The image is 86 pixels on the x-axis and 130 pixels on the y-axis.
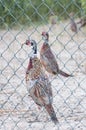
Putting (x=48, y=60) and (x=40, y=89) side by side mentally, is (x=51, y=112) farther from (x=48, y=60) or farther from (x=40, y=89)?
(x=48, y=60)

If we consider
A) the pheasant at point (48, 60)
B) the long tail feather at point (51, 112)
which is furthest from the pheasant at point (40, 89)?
the pheasant at point (48, 60)

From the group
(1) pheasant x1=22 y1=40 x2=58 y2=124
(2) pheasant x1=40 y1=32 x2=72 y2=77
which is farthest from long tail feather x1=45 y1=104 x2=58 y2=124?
(2) pheasant x1=40 y1=32 x2=72 y2=77

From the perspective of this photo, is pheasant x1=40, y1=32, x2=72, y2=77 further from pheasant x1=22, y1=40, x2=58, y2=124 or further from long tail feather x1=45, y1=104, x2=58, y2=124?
long tail feather x1=45, y1=104, x2=58, y2=124

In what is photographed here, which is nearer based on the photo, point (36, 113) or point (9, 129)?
point (9, 129)

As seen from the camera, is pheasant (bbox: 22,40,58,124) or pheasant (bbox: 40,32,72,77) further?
pheasant (bbox: 40,32,72,77)

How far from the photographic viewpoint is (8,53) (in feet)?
32.8

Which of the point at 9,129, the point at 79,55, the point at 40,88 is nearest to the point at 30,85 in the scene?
the point at 40,88

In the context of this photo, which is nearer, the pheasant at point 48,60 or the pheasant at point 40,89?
the pheasant at point 40,89

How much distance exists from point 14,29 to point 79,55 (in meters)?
2.67

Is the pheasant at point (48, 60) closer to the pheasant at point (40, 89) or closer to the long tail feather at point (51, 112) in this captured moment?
the pheasant at point (40, 89)

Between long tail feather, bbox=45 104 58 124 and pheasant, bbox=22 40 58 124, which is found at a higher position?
pheasant, bbox=22 40 58 124

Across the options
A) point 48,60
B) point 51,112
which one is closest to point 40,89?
point 51,112

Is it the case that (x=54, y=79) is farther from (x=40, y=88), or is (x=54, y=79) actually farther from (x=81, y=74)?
(x=40, y=88)

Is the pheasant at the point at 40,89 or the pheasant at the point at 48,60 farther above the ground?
the pheasant at the point at 40,89
